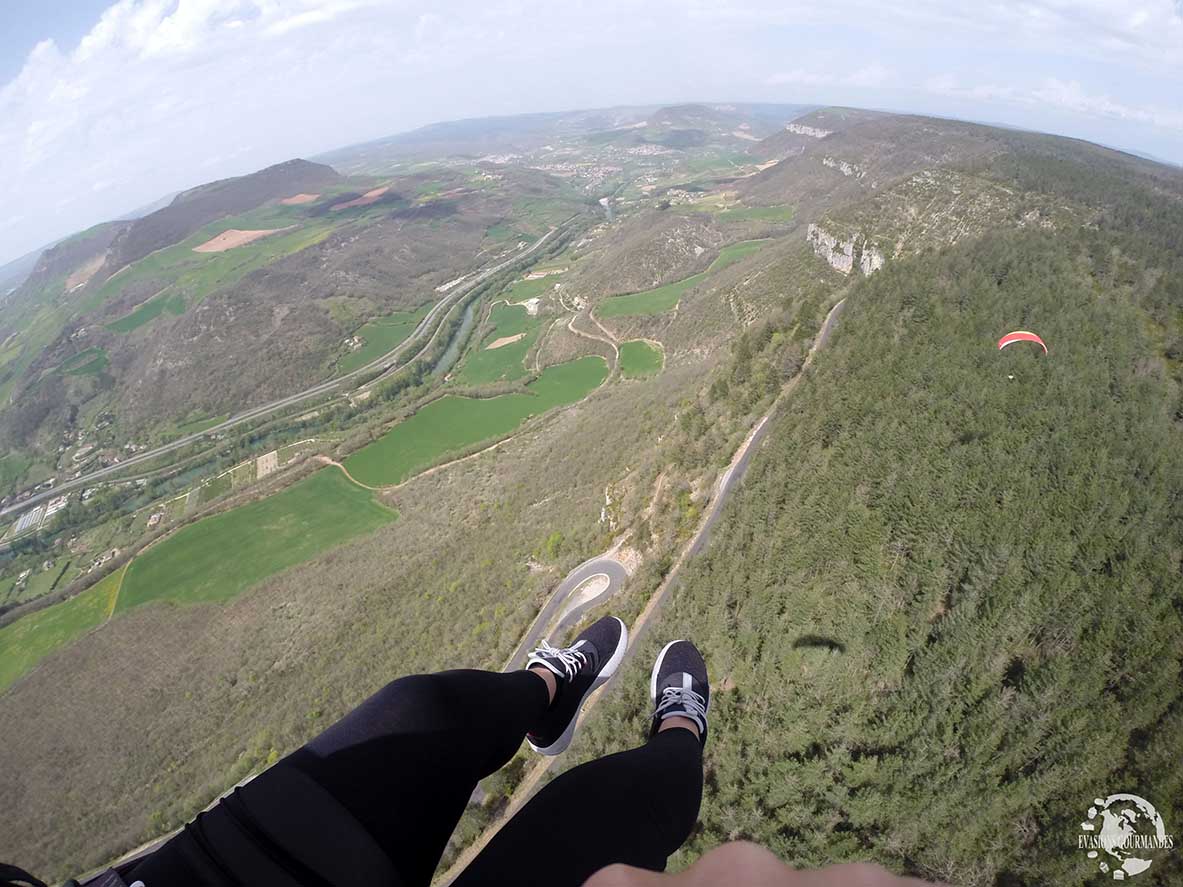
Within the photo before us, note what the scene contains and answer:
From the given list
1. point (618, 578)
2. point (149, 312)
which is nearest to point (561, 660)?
point (618, 578)

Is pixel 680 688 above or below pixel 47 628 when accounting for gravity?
above

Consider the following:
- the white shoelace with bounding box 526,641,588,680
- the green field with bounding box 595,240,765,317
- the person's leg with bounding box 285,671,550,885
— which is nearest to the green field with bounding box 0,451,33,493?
the green field with bounding box 595,240,765,317

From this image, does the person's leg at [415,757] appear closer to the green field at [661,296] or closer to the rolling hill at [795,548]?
the rolling hill at [795,548]

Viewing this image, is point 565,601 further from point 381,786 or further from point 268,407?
point 268,407

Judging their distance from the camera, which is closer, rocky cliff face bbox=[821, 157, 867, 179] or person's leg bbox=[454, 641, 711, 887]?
person's leg bbox=[454, 641, 711, 887]

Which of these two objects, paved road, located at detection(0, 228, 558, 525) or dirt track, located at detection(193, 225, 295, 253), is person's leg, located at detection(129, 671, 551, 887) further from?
dirt track, located at detection(193, 225, 295, 253)
